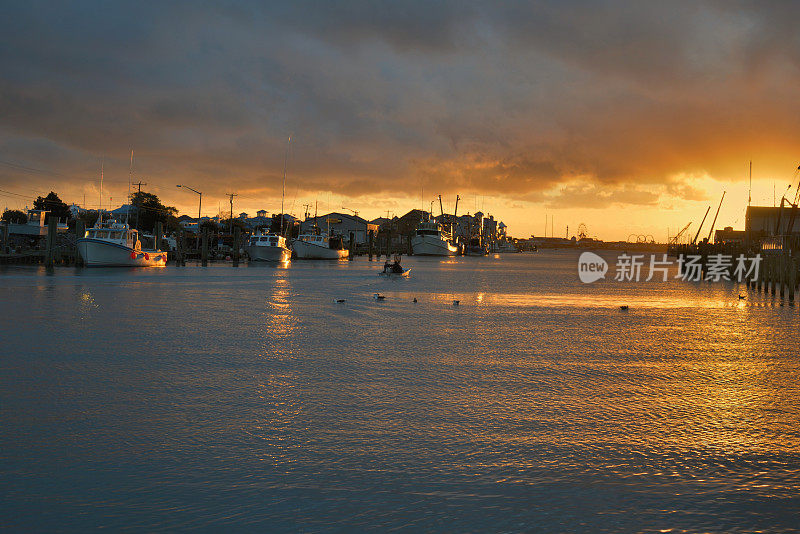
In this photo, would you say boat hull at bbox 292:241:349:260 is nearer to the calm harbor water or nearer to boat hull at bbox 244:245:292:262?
boat hull at bbox 244:245:292:262

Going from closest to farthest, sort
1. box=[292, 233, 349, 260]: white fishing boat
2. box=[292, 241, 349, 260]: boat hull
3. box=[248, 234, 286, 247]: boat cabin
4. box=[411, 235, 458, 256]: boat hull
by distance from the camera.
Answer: box=[248, 234, 286, 247]: boat cabin, box=[292, 241, 349, 260]: boat hull, box=[292, 233, 349, 260]: white fishing boat, box=[411, 235, 458, 256]: boat hull

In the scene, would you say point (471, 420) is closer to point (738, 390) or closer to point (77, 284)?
point (738, 390)

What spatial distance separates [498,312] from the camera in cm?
2791

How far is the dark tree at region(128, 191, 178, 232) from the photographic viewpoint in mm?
130250

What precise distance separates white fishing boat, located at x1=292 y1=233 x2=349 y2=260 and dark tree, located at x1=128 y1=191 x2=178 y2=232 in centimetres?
4427

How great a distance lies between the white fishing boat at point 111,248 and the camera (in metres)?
57.5

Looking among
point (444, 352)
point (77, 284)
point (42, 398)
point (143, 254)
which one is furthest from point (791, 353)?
point (143, 254)

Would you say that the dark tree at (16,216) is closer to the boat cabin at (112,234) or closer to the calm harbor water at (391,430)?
the boat cabin at (112,234)

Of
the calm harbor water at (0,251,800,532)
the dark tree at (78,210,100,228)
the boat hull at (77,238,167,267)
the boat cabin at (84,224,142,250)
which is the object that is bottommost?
A: the calm harbor water at (0,251,800,532)

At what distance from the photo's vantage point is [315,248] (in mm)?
100250

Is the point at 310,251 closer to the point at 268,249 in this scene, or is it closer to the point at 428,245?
the point at 268,249

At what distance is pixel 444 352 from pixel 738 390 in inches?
263

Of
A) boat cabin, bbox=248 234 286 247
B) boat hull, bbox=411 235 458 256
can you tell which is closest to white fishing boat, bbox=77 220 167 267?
boat cabin, bbox=248 234 286 247

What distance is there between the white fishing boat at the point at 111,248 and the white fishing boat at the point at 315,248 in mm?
37320
